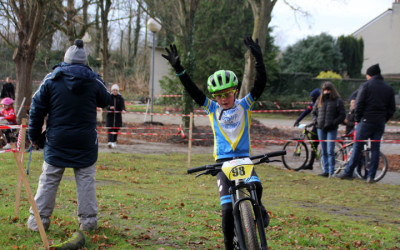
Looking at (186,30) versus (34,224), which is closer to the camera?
(34,224)

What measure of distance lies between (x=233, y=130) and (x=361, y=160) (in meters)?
7.11

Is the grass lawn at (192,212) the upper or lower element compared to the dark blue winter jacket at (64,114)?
lower

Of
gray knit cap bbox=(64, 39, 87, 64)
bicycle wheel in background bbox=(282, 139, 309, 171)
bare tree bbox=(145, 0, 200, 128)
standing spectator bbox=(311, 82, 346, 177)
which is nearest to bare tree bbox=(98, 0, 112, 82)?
bare tree bbox=(145, 0, 200, 128)

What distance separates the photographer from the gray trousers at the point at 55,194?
16.8ft

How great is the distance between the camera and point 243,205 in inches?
167

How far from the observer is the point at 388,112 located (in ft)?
33.6

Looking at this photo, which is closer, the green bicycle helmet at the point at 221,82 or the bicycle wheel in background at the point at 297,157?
the green bicycle helmet at the point at 221,82

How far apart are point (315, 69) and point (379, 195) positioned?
129ft

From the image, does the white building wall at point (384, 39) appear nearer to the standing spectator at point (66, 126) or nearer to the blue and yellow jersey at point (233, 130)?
the blue and yellow jersey at point (233, 130)

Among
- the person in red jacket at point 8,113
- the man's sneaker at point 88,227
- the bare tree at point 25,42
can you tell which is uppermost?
the bare tree at point 25,42

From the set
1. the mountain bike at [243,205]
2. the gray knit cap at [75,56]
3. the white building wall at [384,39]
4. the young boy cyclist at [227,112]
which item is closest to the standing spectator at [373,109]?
the young boy cyclist at [227,112]

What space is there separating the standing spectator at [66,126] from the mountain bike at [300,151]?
7.77m

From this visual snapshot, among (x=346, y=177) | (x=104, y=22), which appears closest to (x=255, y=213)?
(x=346, y=177)

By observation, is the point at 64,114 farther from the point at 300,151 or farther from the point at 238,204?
the point at 300,151
